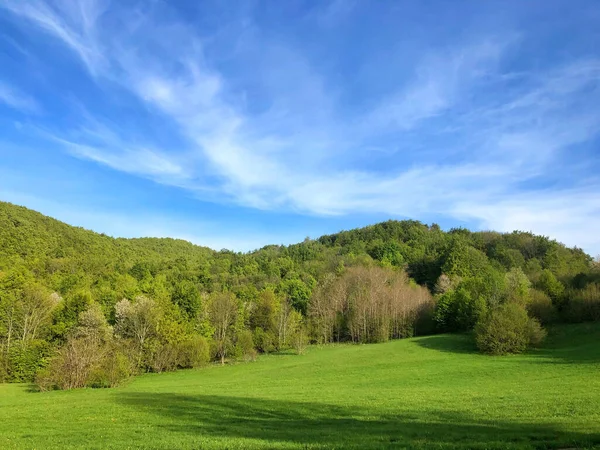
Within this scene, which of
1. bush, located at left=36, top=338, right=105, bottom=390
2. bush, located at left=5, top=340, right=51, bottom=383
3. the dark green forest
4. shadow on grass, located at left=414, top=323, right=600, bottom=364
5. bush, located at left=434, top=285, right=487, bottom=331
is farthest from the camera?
bush, located at left=434, top=285, right=487, bottom=331

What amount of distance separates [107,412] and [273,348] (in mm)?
57655

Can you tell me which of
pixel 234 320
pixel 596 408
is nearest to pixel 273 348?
pixel 234 320

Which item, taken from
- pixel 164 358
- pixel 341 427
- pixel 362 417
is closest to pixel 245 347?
pixel 164 358

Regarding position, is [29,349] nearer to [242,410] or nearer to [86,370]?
[86,370]

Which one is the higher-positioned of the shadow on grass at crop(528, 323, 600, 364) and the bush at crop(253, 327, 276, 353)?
the shadow on grass at crop(528, 323, 600, 364)

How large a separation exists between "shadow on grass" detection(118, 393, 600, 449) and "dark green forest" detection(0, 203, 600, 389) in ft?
90.8

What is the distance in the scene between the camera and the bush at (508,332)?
5381 cm

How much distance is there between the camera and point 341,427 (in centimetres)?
1634

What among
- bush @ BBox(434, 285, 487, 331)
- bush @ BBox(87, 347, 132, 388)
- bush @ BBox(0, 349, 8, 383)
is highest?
bush @ BBox(434, 285, 487, 331)

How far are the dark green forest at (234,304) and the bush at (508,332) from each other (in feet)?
0.50

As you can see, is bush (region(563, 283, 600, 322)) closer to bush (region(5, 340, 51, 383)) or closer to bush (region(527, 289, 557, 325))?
bush (region(527, 289, 557, 325))

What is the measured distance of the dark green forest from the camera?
2245 inches

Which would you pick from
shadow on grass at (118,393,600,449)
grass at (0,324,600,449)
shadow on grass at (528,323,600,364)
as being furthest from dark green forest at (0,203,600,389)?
shadow on grass at (118,393,600,449)

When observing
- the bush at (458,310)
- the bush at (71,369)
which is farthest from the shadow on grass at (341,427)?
the bush at (458,310)
